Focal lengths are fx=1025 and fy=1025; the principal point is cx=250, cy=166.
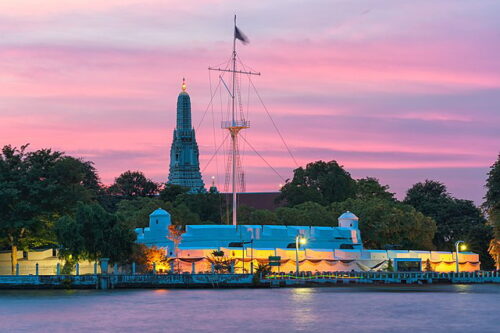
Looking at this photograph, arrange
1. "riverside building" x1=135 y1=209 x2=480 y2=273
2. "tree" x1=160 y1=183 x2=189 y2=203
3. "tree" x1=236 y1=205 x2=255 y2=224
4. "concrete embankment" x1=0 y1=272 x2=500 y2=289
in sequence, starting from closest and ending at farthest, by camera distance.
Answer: "concrete embankment" x1=0 y1=272 x2=500 y2=289 → "riverside building" x1=135 y1=209 x2=480 y2=273 → "tree" x1=236 y1=205 x2=255 y2=224 → "tree" x1=160 y1=183 x2=189 y2=203

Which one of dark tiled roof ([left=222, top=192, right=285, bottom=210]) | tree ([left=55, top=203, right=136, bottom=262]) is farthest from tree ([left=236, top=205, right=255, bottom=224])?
dark tiled roof ([left=222, top=192, right=285, bottom=210])

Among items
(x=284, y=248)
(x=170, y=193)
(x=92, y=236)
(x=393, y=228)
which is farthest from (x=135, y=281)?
(x=170, y=193)

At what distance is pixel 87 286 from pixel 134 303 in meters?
21.5

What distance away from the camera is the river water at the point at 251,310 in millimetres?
64750

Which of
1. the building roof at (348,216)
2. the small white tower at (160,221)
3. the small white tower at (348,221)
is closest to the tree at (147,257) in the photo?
the small white tower at (160,221)

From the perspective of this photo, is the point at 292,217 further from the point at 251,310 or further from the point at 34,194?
the point at 251,310

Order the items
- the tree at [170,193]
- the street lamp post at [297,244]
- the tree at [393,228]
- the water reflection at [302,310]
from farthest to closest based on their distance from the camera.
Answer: the tree at [170,193], the tree at [393,228], the street lamp post at [297,244], the water reflection at [302,310]

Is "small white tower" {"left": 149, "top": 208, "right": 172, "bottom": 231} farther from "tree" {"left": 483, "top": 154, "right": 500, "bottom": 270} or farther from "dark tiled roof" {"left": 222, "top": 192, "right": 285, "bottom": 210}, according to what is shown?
"dark tiled roof" {"left": 222, "top": 192, "right": 285, "bottom": 210}

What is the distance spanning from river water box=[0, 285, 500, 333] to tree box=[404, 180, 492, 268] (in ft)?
137

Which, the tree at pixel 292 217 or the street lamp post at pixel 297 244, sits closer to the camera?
the street lamp post at pixel 297 244

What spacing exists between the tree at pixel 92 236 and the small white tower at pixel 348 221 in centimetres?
3345

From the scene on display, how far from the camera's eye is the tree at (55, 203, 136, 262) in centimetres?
10269

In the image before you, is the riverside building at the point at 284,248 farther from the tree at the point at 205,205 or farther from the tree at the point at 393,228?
the tree at the point at 205,205

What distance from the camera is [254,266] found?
112938 mm
